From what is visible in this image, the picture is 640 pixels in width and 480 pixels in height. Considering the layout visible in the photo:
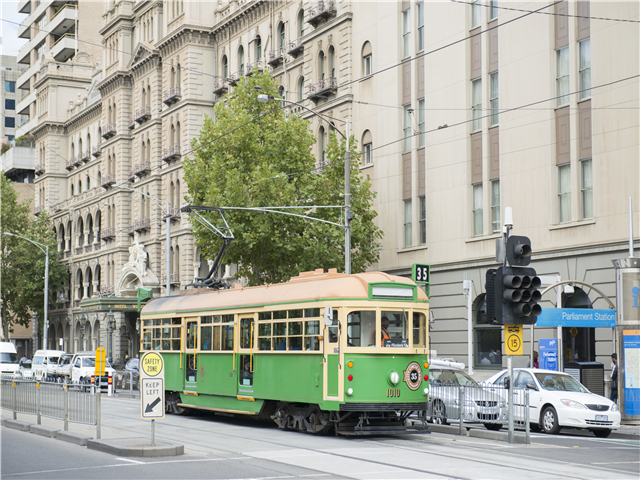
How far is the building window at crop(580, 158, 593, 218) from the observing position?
28.5m

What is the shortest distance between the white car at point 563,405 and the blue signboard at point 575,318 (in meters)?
2.49

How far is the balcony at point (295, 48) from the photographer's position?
44.5 meters

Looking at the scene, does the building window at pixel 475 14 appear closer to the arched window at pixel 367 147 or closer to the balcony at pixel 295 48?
the arched window at pixel 367 147

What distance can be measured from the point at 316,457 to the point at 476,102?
21144mm

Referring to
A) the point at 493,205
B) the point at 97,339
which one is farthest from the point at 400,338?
the point at 97,339

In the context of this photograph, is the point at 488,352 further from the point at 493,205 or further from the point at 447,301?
the point at 493,205

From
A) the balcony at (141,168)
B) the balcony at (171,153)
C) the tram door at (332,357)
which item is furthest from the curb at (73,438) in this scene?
the balcony at (141,168)

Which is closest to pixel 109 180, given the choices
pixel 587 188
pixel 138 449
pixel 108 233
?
pixel 108 233

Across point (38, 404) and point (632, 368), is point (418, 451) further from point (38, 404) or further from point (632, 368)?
point (38, 404)

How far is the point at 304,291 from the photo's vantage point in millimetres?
19734

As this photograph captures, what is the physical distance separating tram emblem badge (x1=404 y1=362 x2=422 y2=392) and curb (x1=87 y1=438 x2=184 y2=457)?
5206 mm

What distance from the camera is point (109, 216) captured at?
220ft

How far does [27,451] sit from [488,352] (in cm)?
2067

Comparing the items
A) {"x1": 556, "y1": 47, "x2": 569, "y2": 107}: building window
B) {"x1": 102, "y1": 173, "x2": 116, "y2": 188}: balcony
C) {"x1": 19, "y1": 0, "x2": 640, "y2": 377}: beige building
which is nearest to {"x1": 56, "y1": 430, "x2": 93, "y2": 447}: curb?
{"x1": 19, "y1": 0, "x2": 640, "y2": 377}: beige building
